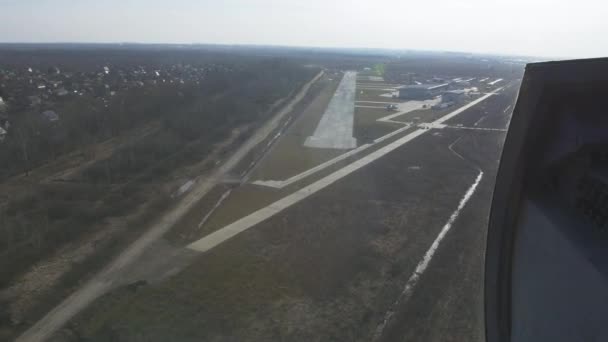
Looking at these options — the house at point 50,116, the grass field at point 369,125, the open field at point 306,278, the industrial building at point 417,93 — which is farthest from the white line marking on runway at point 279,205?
the industrial building at point 417,93

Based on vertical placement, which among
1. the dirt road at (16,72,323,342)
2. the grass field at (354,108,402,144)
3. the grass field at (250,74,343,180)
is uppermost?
the grass field at (354,108,402,144)

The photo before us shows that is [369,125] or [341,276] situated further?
[369,125]

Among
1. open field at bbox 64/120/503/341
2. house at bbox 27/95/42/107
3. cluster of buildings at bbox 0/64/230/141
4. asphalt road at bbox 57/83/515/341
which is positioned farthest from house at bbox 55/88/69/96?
open field at bbox 64/120/503/341

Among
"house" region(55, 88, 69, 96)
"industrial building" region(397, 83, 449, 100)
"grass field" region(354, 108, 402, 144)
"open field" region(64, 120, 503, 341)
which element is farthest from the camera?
"industrial building" region(397, 83, 449, 100)

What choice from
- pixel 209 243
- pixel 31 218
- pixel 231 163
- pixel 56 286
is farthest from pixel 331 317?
pixel 231 163

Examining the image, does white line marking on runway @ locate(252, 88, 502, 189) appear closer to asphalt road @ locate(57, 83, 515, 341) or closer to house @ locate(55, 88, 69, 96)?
asphalt road @ locate(57, 83, 515, 341)

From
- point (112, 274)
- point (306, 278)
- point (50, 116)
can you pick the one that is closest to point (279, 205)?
point (306, 278)

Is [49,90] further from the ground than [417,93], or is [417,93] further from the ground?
[417,93]

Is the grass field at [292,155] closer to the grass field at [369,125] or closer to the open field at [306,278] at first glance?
the grass field at [369,125]

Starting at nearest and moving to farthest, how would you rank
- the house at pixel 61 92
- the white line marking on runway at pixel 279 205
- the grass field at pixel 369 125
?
the white line marking on runway at pixel 279 205, the grass field at pixel 369 125, the house at pixel 61 92

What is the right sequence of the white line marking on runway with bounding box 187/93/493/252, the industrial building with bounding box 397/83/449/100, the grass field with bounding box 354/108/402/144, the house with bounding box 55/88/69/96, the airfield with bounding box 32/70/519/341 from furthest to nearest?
1. the industrial building with bounding box 397/83/449/100
2. the house with bounding box 55/88/69/96
3. the grass field with bounding box 354/108/402/144
4. the white line marking on runway with bounding box 187/93/493/252
5. the airfield with bounding box 32/70/519/341

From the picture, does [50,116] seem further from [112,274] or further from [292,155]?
[112,274]
